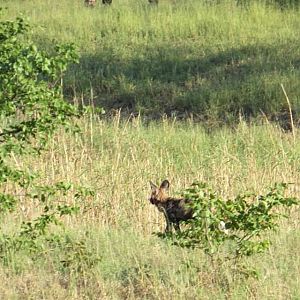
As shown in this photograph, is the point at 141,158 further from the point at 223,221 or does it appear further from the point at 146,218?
the point at 223,221

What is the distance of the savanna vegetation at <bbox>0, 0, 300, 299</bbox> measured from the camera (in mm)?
5422

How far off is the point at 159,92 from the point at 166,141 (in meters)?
4.66

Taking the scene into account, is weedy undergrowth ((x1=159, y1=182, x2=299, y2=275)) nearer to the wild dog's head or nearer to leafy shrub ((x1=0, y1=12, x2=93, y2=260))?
leafy shrub ((x1=0, y1=12, x2=93, y2=260))

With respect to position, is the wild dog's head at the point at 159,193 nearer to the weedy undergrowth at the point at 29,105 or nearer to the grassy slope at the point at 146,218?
the grassy slope at the point at 146,218

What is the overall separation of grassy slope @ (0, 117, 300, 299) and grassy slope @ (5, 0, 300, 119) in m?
1.92

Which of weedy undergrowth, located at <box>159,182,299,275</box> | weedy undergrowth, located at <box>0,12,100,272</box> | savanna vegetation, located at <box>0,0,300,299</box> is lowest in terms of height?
savanna vegetation, located at <box>0,0,300,299</box>

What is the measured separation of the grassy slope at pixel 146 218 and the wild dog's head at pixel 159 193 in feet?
0.57

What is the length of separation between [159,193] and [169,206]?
9.5 inches

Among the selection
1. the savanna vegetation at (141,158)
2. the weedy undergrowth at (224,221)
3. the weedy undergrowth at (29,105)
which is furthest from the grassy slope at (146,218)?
the weedy undergrowth at (29,105)

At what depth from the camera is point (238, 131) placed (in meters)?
10.6

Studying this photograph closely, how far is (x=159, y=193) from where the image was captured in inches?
296

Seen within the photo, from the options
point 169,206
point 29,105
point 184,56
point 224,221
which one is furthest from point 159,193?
point 184,56

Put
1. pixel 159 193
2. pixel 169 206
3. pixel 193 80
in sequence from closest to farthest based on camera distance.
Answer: pixel 169 206, pixel 159 193, pixel 193 80

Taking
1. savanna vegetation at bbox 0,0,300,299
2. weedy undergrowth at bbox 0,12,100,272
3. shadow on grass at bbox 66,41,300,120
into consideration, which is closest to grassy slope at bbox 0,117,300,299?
savanna vegetation at bbox 0,0,300,299
